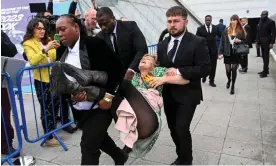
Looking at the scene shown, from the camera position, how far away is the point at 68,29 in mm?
2277

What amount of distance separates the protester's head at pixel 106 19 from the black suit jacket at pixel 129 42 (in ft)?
0.55

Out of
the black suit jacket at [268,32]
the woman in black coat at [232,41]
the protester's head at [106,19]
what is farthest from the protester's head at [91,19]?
the black suit jacket at [268,32]

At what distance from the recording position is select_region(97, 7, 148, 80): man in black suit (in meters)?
3.24

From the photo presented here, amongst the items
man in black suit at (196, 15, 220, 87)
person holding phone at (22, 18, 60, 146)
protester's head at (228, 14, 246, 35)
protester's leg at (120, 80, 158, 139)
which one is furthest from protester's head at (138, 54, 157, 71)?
man in black suit at (196, 15, 220, 87)

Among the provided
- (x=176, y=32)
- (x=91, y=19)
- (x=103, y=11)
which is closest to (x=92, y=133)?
(x=176, y=32)

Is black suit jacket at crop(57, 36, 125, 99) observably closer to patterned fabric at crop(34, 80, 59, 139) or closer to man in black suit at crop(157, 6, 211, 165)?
man in black suit at crop(157, 6, 211, 165)

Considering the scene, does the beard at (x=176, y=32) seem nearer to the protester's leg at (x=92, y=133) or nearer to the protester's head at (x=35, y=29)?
the protester's leg at (x=92, y=133)

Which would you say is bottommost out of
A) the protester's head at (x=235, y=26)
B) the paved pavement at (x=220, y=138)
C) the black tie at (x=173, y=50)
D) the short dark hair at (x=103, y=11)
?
the paved pavement at (x=220, y=138)

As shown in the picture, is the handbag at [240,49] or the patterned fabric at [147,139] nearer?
the patterned fabric at [147,139]

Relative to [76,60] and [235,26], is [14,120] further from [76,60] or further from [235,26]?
[235,26]

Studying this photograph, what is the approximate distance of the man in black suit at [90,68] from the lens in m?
2.29

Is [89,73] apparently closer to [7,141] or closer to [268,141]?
[7,141]

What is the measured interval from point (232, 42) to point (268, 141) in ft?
10.5

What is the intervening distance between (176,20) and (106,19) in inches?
35.4
